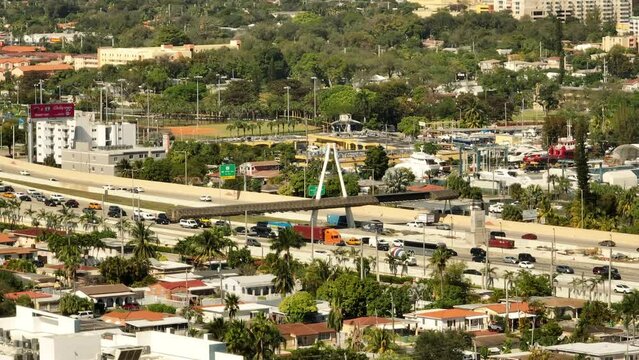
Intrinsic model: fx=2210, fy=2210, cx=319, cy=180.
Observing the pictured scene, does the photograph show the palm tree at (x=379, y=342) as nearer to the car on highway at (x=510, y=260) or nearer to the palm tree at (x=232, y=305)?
the palm tree at (x=232, y=305)

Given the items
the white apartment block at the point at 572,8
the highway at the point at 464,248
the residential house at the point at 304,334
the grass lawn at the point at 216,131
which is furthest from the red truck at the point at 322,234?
the white apartment block at the point at 572,8

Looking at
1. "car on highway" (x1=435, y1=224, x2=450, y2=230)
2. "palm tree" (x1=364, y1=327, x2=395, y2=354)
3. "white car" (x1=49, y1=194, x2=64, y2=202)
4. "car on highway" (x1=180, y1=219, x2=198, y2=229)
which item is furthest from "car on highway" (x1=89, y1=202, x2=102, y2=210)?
"palm tree" (x1=364, y1=327, x2=395, y2=354)

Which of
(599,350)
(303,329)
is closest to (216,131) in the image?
(303,329)

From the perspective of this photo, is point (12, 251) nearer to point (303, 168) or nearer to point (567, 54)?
point (303, 168)

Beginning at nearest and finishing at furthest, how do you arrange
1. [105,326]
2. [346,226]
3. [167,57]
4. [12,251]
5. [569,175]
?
[105,326] < [12,251] < [346,226] < [569,175] < [167,57]

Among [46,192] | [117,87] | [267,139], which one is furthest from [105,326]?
[117,87]

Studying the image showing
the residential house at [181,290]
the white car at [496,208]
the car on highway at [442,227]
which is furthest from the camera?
the white car at [496,208]

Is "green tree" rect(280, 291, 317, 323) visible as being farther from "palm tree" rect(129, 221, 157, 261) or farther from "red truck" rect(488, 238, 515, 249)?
"red truck" rect(488, 238, 515, 249)
